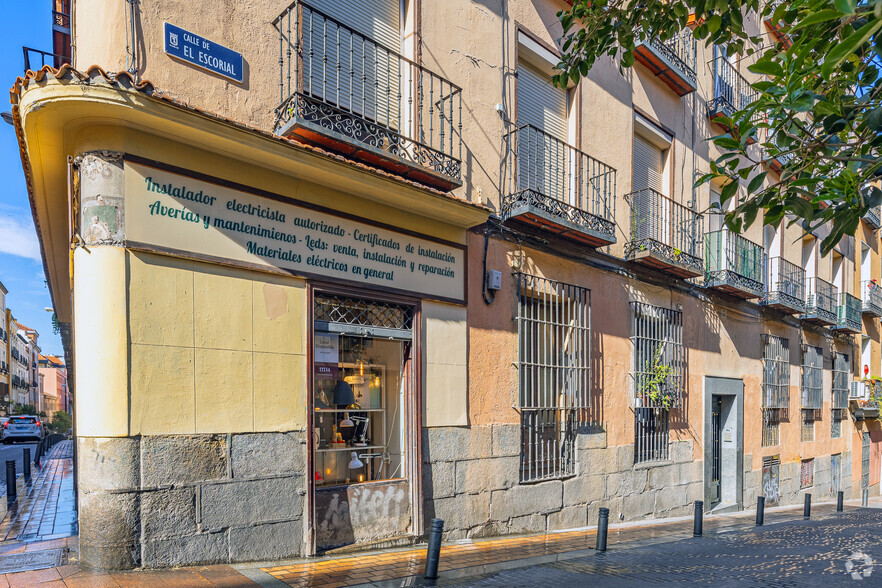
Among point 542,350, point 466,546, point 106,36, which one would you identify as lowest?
point 466,546

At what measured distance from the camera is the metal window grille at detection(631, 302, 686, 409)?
10328 mm

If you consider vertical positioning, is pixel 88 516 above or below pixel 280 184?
below

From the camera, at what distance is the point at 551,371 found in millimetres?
8883

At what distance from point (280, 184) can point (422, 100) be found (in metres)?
2.30

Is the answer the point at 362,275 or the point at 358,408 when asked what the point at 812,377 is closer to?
the point at 358,408

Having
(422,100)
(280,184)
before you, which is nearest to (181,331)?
(280,184)

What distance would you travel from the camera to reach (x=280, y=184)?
5957mm

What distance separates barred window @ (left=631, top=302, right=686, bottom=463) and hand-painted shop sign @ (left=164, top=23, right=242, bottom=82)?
7.38 metres

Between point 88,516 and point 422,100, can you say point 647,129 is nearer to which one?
point 422,100

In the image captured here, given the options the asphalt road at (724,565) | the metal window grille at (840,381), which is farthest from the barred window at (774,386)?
the asphalt road at (724,565)

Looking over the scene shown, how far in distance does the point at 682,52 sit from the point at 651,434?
295 inches

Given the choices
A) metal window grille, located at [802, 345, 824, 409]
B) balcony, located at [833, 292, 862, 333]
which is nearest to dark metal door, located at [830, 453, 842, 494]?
metal window grille, located at [802, 345, 824, 409]

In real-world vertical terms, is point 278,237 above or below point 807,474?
above

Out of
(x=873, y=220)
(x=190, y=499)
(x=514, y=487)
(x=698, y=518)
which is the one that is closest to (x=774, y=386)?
(x=698, y=518)
